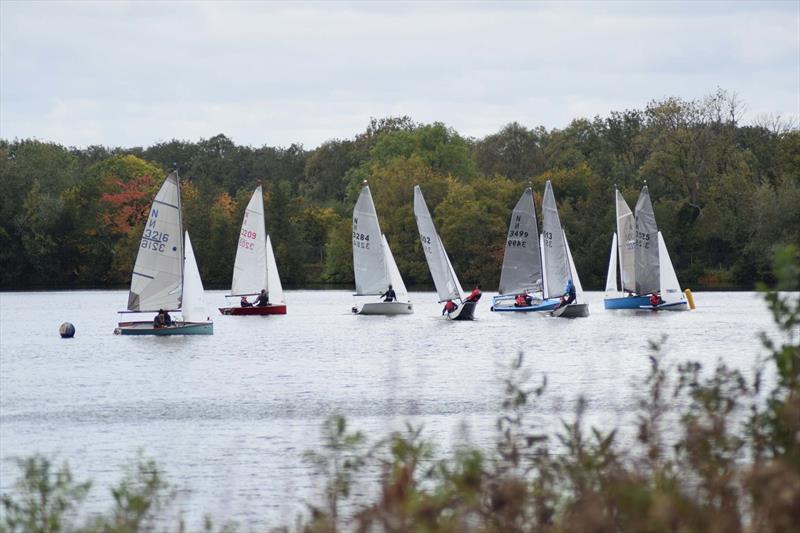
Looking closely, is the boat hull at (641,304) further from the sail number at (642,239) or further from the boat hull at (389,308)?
the boat hull at (389,308)

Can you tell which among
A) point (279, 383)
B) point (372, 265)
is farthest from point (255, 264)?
point (279, 383)

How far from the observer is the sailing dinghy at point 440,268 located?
56469 millimetres

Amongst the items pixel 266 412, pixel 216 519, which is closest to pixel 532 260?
pixel 266 412

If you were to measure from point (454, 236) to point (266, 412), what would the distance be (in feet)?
246

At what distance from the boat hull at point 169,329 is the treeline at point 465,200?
163ft

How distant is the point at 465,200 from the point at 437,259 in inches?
1776

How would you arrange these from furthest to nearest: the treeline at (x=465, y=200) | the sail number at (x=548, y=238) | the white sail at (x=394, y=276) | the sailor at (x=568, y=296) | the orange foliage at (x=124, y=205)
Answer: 1. the orange foliage at (x=124, y=205)
2. the treeline at (x=465, y=200)
3. the sail number at (x=548, y=238)
4. the white sail at (x=394, y=276)
5. the sailor at (x=568, y=296)

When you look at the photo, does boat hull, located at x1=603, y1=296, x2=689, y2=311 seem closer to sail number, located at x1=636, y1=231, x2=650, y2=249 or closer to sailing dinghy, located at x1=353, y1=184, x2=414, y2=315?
sail number, located at x1=636, y1=231, x2=650, y2=249

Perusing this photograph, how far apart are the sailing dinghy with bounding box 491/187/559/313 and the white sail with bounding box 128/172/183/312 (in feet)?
65.0

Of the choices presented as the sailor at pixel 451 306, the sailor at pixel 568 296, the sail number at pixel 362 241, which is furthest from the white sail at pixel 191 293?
the sailor at pixel 568 296

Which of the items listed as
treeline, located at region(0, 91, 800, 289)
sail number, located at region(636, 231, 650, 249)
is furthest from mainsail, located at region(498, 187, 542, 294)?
treeline, located at region(0, 91, 800, 289)

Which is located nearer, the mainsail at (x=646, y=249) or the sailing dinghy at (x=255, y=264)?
the sailing dinghy at (x=255, y=264)

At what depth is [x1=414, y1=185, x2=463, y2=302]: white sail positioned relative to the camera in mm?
56469

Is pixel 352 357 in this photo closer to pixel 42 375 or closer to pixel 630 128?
pixel 42 375
